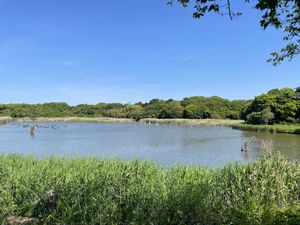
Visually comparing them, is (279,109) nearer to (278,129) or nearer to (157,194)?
(278,129)

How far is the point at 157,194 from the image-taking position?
6355mm

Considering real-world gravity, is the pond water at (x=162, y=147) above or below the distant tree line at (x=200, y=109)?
below

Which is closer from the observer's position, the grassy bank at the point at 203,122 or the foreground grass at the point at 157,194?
the foreground grass at the point at 157,194

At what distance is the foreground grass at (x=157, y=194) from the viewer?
588 centimetres

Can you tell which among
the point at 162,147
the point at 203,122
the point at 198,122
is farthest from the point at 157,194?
the point at 198,122

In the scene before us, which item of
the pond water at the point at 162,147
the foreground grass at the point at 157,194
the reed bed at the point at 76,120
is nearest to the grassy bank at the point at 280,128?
the pond water at the point at 162,147

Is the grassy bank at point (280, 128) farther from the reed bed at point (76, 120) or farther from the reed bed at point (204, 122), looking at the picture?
the reed bed at point (76, 120)

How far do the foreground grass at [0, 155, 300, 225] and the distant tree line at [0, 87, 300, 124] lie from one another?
203ft

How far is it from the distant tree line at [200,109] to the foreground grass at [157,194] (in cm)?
6181

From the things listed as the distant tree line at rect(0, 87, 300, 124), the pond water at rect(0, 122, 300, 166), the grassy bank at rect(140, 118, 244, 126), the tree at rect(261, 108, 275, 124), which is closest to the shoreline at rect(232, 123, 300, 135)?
the tree at rect(261, 108, 275, 124)

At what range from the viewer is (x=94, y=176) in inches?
282

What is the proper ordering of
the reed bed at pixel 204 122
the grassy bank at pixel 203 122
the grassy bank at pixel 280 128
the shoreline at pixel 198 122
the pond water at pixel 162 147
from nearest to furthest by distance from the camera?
1. the pond water at pixel 162 147
2. the grassy bank at pixel 280 128
3. the shoreline at pixel 198 122
4. the reed bed at pixel 204 122
5. the grassy bank at pixel 203 122

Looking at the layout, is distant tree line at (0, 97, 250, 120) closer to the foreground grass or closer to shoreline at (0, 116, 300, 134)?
shoreline at (0, 116, 300, 134)

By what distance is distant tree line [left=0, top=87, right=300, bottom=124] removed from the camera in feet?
222
